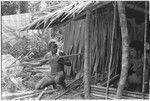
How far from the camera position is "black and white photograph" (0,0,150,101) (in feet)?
18.8

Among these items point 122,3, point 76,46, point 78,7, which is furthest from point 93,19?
point 122,3

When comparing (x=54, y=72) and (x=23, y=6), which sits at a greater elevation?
(x=23, y=6)

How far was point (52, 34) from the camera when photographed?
50.6 ft

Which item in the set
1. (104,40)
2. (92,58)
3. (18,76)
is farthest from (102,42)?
(18,76)

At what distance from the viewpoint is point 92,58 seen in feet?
26.3

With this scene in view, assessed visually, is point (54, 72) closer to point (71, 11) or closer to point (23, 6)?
point (71, 11)

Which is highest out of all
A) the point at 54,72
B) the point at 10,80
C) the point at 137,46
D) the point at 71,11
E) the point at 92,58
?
the point at 71,11

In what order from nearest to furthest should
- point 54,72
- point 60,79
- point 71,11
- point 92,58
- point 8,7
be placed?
point 71,11, point 60,79, point 54,72, point 92,58, point 8,7

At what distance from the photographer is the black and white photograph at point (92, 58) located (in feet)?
18.8

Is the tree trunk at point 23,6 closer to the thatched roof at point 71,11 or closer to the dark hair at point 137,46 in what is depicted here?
the thatched roof at point 71,11

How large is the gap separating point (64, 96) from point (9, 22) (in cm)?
863

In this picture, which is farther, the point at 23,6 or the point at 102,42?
the point at 23,6

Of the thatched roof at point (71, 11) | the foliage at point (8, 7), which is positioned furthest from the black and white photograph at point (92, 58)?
the foliage at point (8, 7)

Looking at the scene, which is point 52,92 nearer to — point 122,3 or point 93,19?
point 93,19
